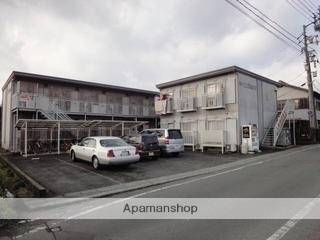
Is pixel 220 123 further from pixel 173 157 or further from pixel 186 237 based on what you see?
pixel 186 237

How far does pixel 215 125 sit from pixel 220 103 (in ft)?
6.82

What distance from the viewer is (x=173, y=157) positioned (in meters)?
19.4

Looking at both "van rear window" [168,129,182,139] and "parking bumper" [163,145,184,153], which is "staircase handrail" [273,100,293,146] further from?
"parking bumper" [163,145,184,153]

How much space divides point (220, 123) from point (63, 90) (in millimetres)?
14494

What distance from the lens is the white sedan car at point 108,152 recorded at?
1310cm

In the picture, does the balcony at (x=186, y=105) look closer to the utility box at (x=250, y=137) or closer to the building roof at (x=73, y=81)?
the utility box at (x=250, y=137)

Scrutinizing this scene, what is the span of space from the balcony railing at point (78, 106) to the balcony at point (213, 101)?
9709 millimetres

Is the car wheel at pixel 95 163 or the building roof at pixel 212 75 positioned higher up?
the building roof at pixel 212 75

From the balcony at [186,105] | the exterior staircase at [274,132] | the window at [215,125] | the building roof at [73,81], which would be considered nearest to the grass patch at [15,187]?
the building roof at [73,81]

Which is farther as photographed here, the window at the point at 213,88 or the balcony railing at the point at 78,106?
the window at the point at 213,88

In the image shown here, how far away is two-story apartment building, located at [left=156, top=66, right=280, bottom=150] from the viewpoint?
952 inches

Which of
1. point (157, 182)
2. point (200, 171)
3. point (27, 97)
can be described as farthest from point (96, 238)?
point (27, 97)

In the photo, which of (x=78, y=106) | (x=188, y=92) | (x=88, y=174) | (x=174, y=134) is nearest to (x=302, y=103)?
(x=188, y=92)

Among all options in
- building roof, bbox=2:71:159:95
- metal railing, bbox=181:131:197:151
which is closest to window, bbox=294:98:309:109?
building roof, bbox=2:71:159:95
